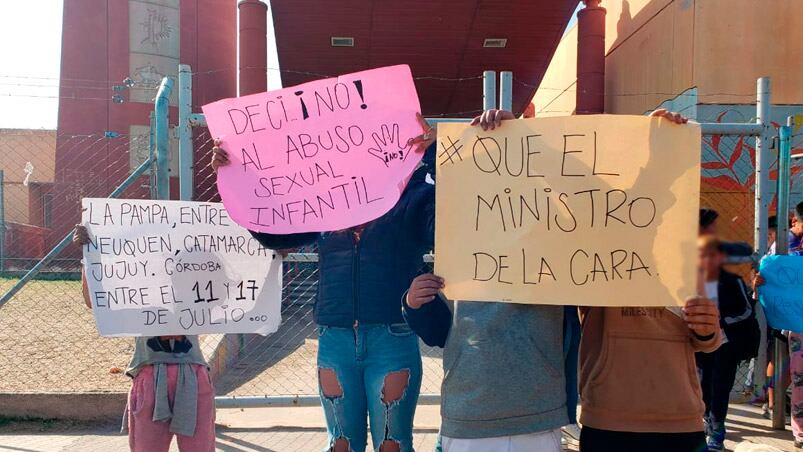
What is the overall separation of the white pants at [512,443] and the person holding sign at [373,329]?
1.90ft

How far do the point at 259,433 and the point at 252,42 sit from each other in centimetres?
948

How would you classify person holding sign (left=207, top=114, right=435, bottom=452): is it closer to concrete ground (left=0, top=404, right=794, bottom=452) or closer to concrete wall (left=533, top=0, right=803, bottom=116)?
concrete ground (left=0, top=404, right=794, bottom=452)

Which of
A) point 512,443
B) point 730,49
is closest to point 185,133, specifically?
point 512,443

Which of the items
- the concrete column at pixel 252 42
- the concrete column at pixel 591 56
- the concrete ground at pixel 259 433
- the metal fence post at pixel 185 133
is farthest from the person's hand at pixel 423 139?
the concrete column at pixel 591 56

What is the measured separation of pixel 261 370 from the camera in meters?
6.73

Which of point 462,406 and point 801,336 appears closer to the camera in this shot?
point 462,406

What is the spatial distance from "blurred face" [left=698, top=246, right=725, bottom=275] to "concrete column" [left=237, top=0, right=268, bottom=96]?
12058 mm

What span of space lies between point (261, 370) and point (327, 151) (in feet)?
14.9

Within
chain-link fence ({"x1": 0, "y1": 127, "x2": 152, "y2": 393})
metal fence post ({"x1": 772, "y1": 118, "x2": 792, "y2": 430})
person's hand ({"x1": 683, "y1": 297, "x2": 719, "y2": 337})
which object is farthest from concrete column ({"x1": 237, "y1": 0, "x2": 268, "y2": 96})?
person's hand ({"x1": 683, "y1": 297, "x2": 719, "y2": 337})

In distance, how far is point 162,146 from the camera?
409 cm

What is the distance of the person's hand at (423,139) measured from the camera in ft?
8.36

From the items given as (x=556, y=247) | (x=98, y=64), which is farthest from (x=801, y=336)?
(x=98, y=64)

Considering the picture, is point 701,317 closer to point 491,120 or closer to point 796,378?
point 491,120

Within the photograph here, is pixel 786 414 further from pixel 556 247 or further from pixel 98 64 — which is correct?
pixel 98 64
